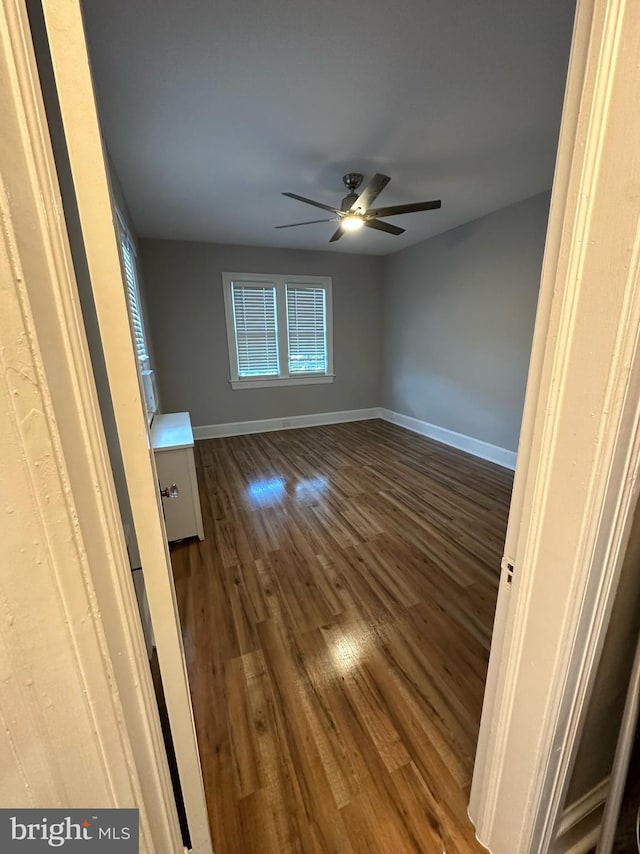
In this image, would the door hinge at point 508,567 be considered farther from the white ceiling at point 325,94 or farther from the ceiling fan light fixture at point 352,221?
the ceiling fan light fixture at point 352,221

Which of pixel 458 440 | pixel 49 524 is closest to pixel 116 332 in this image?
pixel 49 524

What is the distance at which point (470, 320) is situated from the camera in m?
3.99

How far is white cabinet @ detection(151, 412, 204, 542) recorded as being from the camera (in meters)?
2.25

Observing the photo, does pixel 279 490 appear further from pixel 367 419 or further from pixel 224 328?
pixel 367 419

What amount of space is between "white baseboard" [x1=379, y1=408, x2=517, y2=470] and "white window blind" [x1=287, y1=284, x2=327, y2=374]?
1.46 m

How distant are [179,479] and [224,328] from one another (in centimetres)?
298

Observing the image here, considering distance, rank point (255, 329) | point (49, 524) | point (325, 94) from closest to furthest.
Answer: point (49, 524) → point (325, 94) → point (255, 329)

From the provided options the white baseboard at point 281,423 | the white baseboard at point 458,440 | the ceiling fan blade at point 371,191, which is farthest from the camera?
the white baseboard at point 281,423

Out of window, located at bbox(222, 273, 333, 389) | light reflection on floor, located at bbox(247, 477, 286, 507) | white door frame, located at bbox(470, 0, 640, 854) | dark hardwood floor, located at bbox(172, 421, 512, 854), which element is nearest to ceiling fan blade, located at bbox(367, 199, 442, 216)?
white door frame, located at bbox(470, 0, 640, 854)

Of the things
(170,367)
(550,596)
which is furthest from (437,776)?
(170,367)

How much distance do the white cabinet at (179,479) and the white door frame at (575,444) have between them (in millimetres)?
1983

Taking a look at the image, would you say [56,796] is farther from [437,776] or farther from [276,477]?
[276,477]

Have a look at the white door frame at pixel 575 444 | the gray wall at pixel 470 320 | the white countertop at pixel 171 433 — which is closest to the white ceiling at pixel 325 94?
the gray wall at pixel 470 320

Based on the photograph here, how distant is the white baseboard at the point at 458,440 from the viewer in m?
3.78
